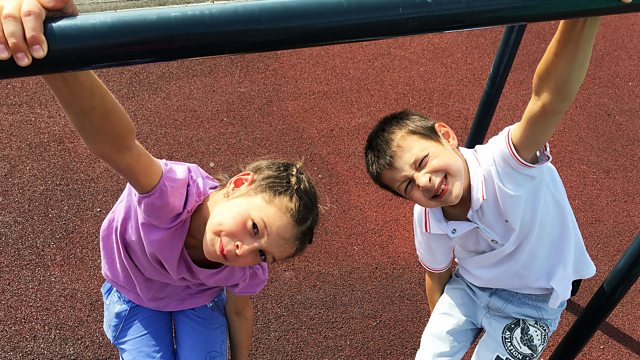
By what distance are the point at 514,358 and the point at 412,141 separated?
889mm

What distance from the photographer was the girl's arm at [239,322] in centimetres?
240

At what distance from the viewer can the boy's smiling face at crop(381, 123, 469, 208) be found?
2.14 metres

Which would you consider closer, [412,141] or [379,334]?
[412,141]

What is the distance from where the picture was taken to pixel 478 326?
251 cm

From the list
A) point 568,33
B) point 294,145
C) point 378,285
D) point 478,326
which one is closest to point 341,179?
point 294,145

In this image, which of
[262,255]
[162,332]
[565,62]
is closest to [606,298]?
[565,62]

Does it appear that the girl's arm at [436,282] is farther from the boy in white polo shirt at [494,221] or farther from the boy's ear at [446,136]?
the boy's ear at [446,136]

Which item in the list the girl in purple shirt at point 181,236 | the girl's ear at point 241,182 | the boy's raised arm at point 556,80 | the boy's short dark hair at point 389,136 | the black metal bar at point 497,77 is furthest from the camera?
the black metal bar at point 497,77

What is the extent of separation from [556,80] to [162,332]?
1.64 meters

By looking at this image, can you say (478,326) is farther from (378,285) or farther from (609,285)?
(378,285)

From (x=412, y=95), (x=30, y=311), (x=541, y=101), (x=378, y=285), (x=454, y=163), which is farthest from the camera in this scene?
(x=412, y=95)

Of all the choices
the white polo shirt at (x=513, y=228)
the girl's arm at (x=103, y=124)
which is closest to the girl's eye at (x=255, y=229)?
A: the girl's arm at (x=103, y=124)

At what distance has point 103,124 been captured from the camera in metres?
1.62

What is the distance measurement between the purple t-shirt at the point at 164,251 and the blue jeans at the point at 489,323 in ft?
2.44
